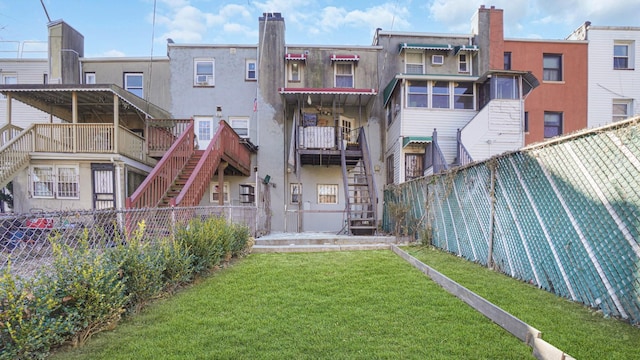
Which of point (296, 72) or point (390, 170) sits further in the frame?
point (296, 72)

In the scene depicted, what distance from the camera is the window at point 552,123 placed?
15.3 m

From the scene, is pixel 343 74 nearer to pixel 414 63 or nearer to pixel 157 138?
pixel 414 63

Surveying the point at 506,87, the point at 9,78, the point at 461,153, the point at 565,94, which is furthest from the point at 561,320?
the point at 9,78

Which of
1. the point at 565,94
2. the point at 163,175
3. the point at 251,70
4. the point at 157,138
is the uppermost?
the point at 251,70

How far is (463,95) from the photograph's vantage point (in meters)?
13.1

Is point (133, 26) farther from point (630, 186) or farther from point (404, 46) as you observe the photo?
point (630, 186)

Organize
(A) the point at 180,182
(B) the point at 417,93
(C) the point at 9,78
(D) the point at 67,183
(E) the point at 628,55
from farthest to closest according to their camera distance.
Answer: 1. (C) the point at 9,78
2. (E) the point at 628,55
3. (B) the point at 417,93
4. (D) the point at 67,183
5. (A) the point at 180,182

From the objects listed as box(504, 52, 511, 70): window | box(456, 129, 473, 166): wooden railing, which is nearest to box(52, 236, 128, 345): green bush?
box(456, 129, 473, 166): wooden railing

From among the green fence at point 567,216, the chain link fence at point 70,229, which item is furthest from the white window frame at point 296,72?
the green fence at point 567,216

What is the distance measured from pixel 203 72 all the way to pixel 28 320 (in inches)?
575

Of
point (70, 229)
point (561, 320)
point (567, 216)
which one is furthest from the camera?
point (567, 216)

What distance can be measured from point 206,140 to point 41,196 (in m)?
6.71

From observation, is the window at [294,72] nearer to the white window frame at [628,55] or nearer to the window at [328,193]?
the window at [328,193]

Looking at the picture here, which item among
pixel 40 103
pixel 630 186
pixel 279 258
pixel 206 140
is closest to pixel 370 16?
pixel 206 140
